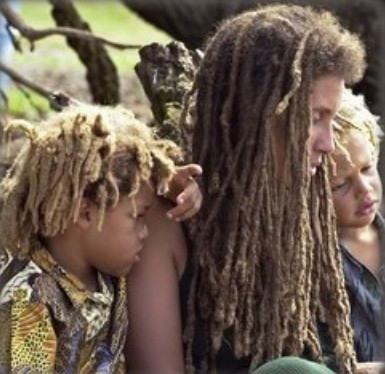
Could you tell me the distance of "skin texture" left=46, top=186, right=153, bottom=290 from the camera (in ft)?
9.39

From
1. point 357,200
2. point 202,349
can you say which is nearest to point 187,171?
point 202,349

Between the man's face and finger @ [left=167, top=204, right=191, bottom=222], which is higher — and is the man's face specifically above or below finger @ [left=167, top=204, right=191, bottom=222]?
above

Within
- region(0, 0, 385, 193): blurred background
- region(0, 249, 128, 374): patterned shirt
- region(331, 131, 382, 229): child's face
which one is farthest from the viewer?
region(0, 0, 385, 193): blurred background

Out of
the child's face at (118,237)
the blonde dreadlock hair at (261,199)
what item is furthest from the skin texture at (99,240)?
the blonde dreadlock hair at (261,199)

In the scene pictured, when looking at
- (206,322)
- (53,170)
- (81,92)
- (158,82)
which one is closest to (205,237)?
(206,322)

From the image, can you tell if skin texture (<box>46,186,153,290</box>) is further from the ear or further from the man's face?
the man's face

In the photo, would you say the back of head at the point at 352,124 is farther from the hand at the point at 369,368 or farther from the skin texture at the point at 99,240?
the skin texture at the point at 99,240

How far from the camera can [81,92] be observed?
23.3ft

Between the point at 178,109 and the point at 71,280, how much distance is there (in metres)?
0.80

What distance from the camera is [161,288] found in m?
3.04

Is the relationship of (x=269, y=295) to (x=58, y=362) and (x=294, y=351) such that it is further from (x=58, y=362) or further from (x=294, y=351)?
(x=58, y=362)

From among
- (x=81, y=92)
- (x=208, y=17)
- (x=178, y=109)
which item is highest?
(x=178, y=109)

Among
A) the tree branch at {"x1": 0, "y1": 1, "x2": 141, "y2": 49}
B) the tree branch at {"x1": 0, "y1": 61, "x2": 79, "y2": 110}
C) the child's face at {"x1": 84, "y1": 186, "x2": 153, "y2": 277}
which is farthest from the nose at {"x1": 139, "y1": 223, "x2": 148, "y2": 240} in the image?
the tree branch at {"x1": 0, "y1": 1, "x2": 141, "y2": 49}

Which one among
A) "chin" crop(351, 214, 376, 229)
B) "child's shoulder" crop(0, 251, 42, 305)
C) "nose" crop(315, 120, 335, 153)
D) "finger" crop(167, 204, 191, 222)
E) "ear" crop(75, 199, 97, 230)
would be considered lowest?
"chin" crop(351, 214, 376, 229)
